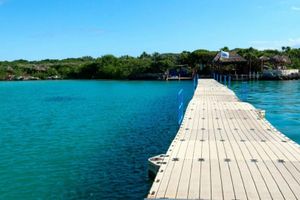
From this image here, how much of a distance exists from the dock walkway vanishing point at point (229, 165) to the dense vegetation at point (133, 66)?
6697cm

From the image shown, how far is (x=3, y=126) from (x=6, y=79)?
109274 millimetres

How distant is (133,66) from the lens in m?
100

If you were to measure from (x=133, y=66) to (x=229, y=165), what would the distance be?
307 feet

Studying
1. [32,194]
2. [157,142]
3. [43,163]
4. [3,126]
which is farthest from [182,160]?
[3,126]

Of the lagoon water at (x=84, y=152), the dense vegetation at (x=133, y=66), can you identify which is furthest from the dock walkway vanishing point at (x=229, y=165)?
the dense vegetation at (x=133, y=66)

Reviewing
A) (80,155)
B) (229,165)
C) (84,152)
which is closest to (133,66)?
(84,152)

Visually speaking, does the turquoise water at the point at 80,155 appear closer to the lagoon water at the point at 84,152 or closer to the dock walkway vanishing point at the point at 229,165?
the lagoon water at the point at 84,152

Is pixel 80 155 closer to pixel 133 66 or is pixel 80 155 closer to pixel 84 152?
pixel 84 152

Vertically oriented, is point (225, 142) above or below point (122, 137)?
above

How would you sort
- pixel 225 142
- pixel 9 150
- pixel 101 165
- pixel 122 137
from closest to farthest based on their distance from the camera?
1. pixel 225 142
2. pixel 101 165
3. pixel 9 150
4. pixel 122 137

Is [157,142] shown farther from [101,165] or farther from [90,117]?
[90,117]

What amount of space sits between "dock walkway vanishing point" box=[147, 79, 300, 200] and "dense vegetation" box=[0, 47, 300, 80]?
67.0 meters

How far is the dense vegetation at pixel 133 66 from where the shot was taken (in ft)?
292

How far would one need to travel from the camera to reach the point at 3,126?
68.4ft
